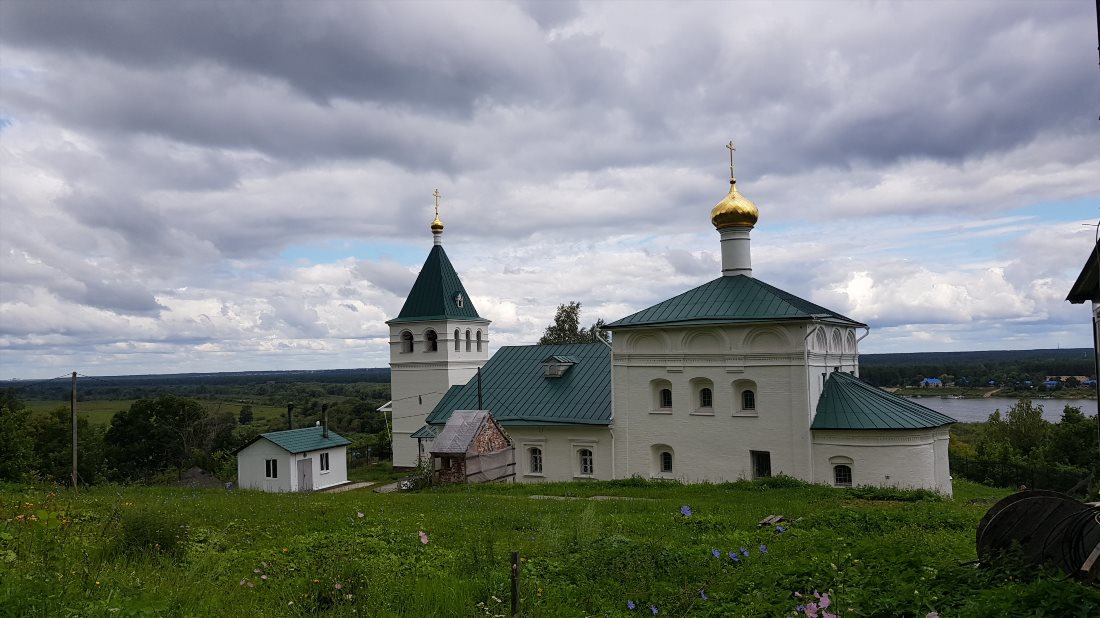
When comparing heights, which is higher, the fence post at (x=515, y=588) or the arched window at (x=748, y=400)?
the arched window at (x=748, y=400)

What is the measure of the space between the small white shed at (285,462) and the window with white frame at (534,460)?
9393mm

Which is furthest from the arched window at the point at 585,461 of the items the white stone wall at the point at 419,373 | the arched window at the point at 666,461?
the white stone wall at the point at 419,373

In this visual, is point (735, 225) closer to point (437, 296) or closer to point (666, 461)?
point (666, 461)

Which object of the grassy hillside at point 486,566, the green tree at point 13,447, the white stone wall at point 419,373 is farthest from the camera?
the white stone wall at point 419,373

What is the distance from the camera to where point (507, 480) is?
2292 centimetres

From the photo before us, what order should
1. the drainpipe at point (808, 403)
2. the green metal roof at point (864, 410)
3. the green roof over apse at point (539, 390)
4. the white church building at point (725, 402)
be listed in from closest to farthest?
1. the green metal roof at point (864, 410)
2. the white church building at point (725, 402)
3. the drainpipe at point (808, 403)
4. the green roof over apse at point (539, 390)

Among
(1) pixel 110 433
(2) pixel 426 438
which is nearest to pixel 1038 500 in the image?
(2) pixel 426 438

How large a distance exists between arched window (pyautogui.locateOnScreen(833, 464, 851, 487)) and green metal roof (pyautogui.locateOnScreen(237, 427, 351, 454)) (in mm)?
19063

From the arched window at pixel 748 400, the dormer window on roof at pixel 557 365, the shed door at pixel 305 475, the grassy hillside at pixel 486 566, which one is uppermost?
the dormer window on roof at pixel 557 365

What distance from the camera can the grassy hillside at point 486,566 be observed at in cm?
566

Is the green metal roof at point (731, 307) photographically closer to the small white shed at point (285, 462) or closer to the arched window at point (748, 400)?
the arched window at point (748, 400)

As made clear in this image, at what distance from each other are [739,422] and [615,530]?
1041cm

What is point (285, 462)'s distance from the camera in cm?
2742

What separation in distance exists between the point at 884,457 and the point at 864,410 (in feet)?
4.04
